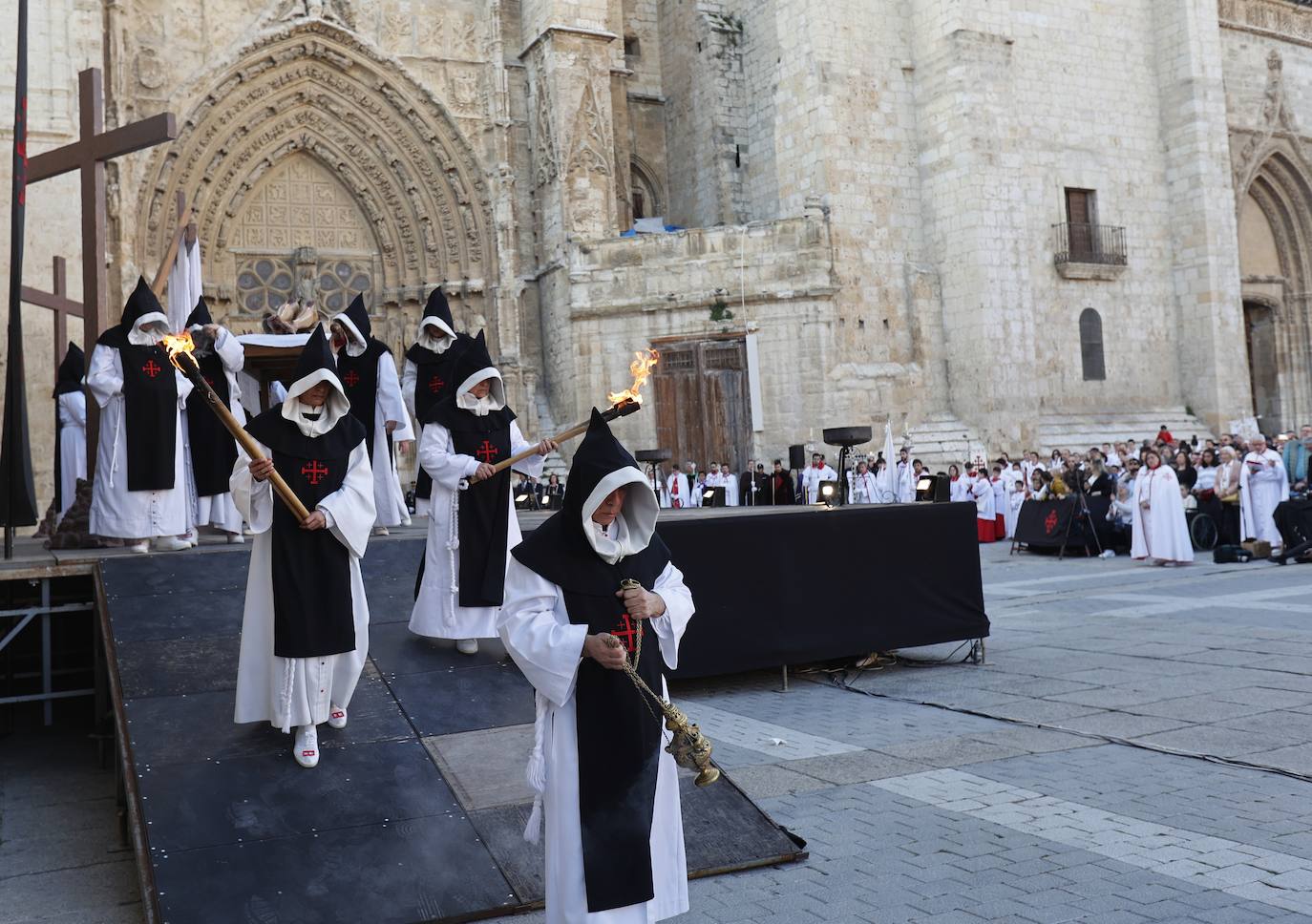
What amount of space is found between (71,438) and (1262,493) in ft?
51.4

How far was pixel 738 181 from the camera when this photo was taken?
81.4 feet

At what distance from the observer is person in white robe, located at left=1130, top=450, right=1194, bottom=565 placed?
1502 cm

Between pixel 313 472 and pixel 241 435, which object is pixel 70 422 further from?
pixel 241 435

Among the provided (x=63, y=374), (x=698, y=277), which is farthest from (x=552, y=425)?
(x=63, y=374)

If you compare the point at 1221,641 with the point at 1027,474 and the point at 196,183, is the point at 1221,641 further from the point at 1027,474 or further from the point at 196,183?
the point at 196,183

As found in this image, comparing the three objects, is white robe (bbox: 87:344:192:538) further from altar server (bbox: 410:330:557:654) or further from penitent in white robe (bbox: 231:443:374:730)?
penitent in white robe (bbox: 231:443:374:730)

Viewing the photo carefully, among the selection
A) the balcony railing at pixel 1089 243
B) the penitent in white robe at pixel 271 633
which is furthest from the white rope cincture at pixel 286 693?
the balcony railing at pixel 1089 243

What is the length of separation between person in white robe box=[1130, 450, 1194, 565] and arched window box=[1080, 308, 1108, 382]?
8.72m

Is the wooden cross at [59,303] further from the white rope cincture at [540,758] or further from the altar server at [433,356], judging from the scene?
the white rope cincture at [540,758]

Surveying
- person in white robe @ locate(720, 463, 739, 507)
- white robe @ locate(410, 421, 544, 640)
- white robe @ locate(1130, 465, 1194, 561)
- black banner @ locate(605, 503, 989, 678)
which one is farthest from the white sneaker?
Answer: person in white robe @ locate(720, 463, 739, 507)

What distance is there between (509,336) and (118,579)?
49.8 feet

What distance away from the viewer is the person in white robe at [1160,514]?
49.3ft

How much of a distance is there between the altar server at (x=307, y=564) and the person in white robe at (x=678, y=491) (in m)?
15.7

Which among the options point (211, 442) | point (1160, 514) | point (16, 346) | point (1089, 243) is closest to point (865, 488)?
point (1160, 514)
